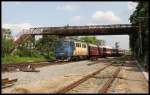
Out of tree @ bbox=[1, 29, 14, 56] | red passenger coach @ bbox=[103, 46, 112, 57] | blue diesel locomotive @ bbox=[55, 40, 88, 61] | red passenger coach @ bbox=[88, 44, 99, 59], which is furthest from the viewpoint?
red passenger coach @ bbox=[103, 46, 112, 57]

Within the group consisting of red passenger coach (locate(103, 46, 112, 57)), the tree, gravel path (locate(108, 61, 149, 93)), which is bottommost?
red passenger coach (locate(103, 46, 112, 57))

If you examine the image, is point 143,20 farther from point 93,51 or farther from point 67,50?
point 93,51

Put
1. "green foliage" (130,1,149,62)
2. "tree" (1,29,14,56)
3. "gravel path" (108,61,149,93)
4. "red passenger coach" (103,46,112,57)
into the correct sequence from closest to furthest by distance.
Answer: "gravel path" (108,61,149,93) < "green foliage" (130,1,149,62) < "tree" (1,29,14,56) < "red passenger coach" (103,46,112,57)

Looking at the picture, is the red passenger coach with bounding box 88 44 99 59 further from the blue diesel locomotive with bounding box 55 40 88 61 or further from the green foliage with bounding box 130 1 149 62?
the blue diesel locomotive with bounding box 55 40 88 61

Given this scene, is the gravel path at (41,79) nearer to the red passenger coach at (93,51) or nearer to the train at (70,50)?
the train at (70,50)

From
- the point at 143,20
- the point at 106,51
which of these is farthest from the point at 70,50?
the point at 106,51

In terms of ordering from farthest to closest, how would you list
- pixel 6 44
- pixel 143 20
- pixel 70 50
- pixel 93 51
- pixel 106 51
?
pixel 106 51 < pixel 93 51 < pixel 6 44 < pixel 70 50 < pixel 143 20

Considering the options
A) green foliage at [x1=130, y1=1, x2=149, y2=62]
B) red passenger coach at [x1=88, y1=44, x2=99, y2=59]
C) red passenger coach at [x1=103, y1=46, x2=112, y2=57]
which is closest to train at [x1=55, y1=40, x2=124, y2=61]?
red passenger coach at [x1=88, y1=44, x2=99, y2=59]

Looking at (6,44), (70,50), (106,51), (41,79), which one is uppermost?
(6,44)

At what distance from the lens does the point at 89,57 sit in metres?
71.2

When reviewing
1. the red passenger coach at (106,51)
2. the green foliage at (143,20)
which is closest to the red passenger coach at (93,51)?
the green foliage at (143,20)

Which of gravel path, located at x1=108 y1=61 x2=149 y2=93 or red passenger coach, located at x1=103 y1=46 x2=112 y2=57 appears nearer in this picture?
gravel path, located at x1=108 y1=61 x2=149 y2=93

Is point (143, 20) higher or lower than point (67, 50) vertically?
higher

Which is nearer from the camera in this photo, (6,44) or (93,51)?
(6,44)
